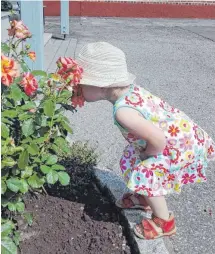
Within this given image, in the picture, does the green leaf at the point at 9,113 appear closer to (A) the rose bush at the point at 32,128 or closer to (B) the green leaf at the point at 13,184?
(A) the rose bush at the point at 32,128

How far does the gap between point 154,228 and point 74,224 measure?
434 mm

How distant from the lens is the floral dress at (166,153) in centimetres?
253

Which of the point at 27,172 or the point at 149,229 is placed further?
the point at 149,229

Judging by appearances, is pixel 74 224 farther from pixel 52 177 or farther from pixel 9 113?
pixel 9 113

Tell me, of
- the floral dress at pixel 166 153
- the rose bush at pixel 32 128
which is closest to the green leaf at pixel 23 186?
the rose bush at pixel 32 128

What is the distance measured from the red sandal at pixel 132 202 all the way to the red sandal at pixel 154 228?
183 mm

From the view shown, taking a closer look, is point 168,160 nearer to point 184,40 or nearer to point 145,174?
point 145,174

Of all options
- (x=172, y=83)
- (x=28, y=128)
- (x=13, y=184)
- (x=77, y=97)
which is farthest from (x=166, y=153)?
(x=172, y=83)

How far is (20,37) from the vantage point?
2344 millimetres

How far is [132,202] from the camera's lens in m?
2.84

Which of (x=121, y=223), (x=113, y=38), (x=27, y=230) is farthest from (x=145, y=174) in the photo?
(x=113, y=38)

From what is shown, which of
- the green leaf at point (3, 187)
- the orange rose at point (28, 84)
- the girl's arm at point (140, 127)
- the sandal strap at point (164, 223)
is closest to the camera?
the green leaf at point (3, 187)

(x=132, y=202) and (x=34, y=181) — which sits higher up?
(x=34, y=181)

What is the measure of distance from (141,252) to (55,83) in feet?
3.06
